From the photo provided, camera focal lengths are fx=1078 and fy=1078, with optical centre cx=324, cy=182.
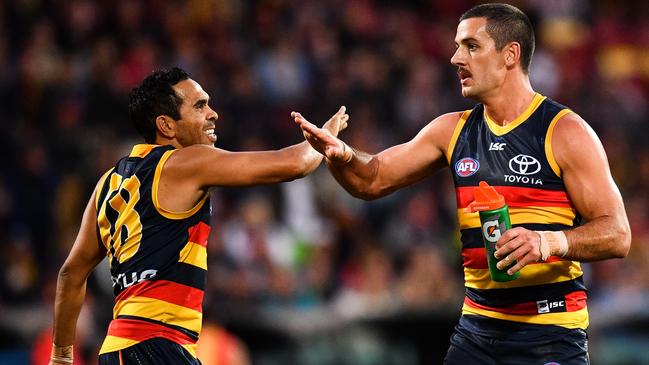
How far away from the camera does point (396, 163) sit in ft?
19.6

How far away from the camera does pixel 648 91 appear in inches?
606

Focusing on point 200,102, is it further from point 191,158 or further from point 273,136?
point 273,136

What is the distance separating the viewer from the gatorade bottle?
488cm

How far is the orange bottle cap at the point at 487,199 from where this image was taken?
16.1ft

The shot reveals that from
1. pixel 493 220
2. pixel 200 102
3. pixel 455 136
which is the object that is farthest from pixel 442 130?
pixel 200 102

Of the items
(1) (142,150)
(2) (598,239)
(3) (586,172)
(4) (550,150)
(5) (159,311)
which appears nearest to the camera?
(2) (598,239)

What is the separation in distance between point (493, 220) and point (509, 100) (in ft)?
3.20

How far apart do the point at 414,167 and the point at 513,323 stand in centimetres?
105

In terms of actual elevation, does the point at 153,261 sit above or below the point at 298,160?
below

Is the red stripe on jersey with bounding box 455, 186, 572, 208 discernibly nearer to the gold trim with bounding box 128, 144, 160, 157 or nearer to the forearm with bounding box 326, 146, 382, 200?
the forearm with bounding box 326, 146, 382, 200

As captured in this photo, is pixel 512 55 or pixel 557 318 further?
pixel 512 55

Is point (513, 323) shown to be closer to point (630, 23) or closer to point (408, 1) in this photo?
point (408, 1)

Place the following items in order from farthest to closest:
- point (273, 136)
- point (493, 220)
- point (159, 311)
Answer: point (273, 136), point (159, 311), point (493, 220)

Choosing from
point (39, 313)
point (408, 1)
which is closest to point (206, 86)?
point (39, 313)
